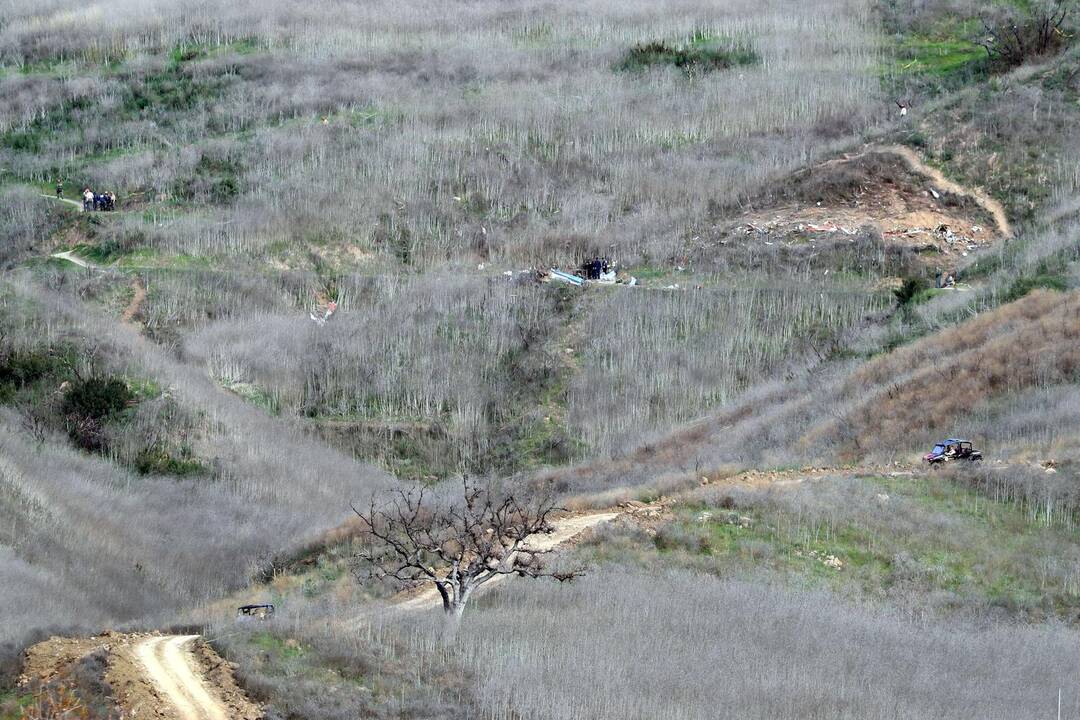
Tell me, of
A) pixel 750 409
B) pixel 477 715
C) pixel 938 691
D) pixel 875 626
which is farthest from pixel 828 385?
pixel 477 715

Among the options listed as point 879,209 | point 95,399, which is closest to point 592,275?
point 879,209

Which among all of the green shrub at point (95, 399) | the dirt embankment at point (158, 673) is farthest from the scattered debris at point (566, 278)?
the dirt embankment at point (158, 673)

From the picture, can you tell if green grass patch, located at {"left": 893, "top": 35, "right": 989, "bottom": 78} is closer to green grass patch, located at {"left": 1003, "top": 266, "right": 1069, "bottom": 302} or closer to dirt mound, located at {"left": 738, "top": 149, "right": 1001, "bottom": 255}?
dirt mound, located at {"left": 738, "top": 149, "right": 1001, "bottom": 255}

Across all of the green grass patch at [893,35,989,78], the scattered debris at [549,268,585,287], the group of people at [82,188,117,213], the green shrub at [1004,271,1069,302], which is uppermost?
the green grass patch at [893,35,989,78]

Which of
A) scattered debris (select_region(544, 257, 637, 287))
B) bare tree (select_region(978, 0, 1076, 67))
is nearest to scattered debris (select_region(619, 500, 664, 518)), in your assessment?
scattered debris (select_region(544, 257, 637, 287))

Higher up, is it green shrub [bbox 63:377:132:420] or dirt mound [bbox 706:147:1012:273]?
dirt mound [bbox 706:147:1012:273]

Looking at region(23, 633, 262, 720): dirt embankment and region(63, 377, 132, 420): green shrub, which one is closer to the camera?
region(23, 633, 262, 720): dirt embankment

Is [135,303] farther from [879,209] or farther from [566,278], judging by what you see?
[879,209]
